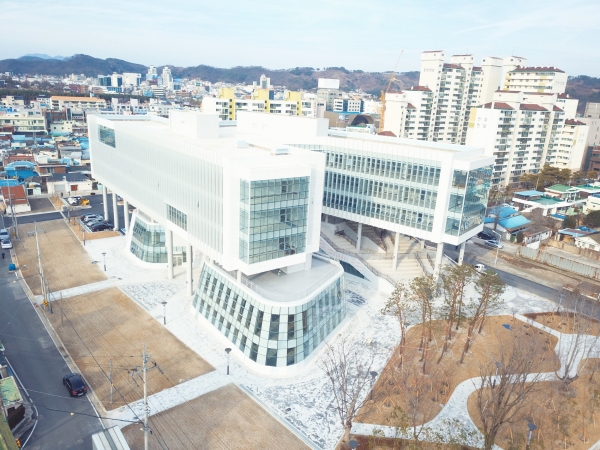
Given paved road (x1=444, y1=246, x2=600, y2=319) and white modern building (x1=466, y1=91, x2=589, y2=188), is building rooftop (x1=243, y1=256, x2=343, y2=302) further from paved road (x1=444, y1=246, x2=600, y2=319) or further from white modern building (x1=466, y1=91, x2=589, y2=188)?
white modern building (x1=466, y1=91, x2=589, y2=188)

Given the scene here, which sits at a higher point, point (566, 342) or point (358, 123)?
point (358, 123)

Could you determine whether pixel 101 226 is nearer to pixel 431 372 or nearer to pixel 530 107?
pixel 431 372

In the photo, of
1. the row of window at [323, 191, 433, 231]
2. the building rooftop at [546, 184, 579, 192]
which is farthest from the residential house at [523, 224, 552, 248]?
the row of window at [323, 191, 433, 231]

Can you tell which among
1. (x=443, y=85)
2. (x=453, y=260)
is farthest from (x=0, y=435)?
(x=443, y=85)

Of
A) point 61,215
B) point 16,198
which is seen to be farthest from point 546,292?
point 16,198

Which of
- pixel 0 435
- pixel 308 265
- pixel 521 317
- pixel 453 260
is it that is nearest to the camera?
pixel 0 435

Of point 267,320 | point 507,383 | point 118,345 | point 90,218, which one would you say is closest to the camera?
point 507,383

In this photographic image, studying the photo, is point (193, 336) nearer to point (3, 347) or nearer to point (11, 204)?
point (3, 347)
